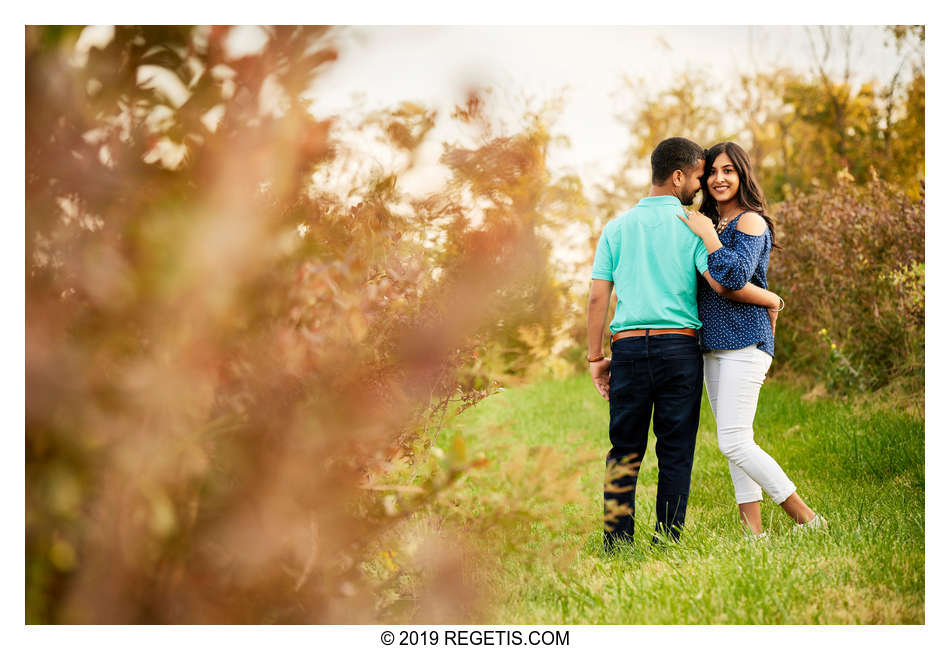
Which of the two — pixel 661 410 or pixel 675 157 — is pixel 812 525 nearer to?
pixel 661 410

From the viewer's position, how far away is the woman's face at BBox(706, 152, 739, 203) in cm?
292

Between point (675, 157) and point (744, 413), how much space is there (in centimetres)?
110

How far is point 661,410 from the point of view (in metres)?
2.96

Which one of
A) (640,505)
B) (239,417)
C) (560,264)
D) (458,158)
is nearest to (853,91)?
(640,505)

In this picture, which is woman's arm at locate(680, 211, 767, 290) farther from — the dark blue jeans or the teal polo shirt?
the dark blue jeans

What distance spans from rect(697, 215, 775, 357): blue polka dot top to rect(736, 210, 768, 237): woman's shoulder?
0.01 meters

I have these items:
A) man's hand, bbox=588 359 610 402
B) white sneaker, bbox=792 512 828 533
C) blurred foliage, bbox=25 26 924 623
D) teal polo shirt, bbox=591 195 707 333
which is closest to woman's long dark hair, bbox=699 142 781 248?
teal polo shirt, bbox=591 195 707 333

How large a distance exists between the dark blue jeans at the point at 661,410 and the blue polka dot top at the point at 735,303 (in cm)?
11

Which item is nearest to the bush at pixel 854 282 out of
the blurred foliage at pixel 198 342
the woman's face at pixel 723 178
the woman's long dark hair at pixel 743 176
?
the woman's long dark hair at pixel 743 176

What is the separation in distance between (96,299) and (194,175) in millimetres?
317

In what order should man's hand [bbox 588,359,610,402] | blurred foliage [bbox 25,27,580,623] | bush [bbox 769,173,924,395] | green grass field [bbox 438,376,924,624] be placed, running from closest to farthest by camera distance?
blurred foliage [bbox 25,27,580,623]
green grass field [bbox 438,376,924,624]
man's hand [bbox 588,359,610,402]
bush [bbox 769,173,924,395]

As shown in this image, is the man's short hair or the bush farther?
the bush

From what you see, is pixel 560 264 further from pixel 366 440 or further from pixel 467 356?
pixel 366 440

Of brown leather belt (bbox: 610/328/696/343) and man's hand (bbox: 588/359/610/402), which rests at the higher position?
brown leather belt (bbox: 610/328/696/343)
